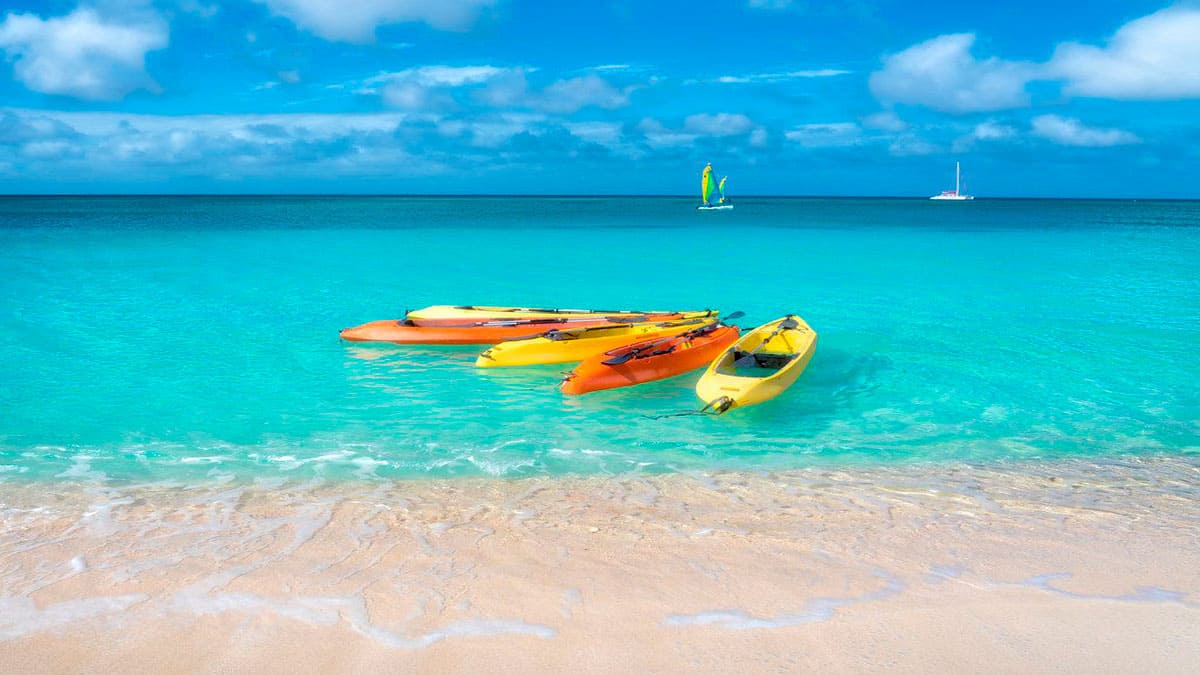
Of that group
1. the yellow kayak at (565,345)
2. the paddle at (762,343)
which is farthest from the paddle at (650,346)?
the paddle at (762,343)

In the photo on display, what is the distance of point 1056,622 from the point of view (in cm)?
523

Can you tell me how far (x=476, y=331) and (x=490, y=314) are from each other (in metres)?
1.61

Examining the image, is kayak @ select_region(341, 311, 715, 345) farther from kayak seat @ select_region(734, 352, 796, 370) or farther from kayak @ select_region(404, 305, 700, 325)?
kayak seat @ select_region(734, 352, 796, 370)

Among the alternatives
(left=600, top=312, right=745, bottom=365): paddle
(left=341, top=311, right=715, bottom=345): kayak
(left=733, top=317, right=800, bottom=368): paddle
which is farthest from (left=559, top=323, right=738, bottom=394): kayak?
(left=341, top=311, right=715, bottom=345): kayak

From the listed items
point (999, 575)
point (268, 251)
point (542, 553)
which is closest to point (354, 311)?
point (542, 553)

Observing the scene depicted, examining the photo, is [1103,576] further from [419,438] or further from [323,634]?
[419,438]

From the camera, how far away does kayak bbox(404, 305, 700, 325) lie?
16.9 metres

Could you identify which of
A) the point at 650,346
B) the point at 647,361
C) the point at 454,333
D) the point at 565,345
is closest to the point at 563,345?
the point at 565,345

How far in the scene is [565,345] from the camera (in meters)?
14.5

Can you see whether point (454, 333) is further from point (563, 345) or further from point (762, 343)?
point (762, 343)

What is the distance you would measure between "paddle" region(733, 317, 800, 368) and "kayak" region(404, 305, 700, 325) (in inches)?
94.6

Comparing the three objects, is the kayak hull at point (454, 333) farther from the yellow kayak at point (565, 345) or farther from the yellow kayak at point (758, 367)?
the yellow kayak at point (758, 367)

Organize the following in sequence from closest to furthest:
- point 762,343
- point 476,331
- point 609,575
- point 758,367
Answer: point 609,575 → point 758,367 → point 762,343 → point 476,331

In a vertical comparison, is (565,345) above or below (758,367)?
above
